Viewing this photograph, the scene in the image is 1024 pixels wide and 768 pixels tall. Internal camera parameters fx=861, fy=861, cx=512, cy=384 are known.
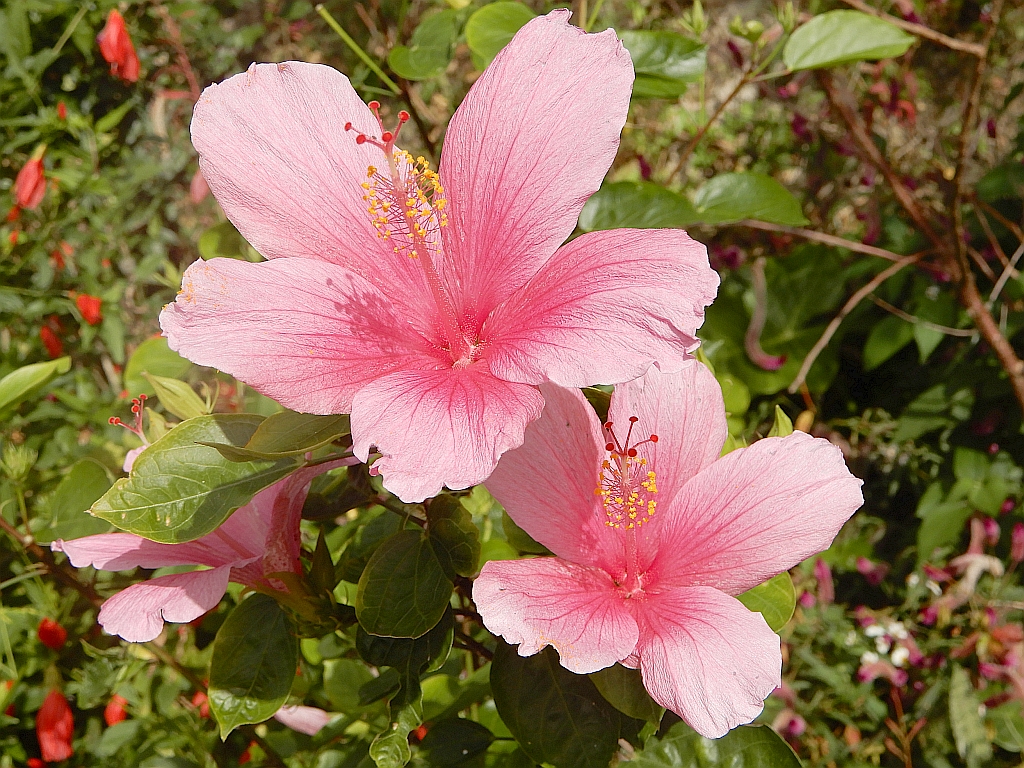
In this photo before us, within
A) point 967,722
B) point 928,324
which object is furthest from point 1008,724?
point 928,324

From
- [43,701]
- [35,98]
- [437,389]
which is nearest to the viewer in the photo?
[437,389]

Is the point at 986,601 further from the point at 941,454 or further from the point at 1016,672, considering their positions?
the point at 941,454

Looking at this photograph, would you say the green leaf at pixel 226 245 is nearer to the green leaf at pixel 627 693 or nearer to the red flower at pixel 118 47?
the green leaf at pixel 627 693

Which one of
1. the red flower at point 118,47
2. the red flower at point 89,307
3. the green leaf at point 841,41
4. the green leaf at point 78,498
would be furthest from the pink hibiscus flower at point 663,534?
the red flower at point 118,47

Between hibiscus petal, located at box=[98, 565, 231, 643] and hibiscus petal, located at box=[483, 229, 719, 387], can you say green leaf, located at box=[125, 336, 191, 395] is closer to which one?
Result: hibiscus petal, located at box=[98, 565, 231, 643]

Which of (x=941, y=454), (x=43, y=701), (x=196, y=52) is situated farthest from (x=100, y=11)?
(x=941, y=454)

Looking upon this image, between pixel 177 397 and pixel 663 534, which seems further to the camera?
pixel 177 397

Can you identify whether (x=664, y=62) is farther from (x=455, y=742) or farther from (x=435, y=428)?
(x=455, y=742)
